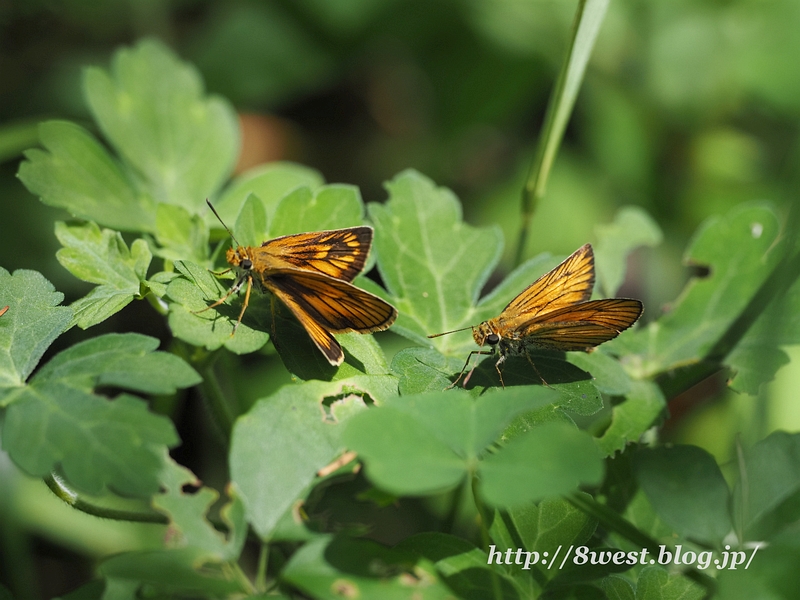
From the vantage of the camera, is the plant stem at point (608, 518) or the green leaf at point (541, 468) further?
the plant stem at point (608, 518)

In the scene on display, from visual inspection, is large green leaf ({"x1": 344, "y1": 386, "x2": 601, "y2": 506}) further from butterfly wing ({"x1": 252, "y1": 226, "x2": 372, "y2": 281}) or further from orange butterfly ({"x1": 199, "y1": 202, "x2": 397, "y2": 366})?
butterfly wing ({"x1": 252, "y1": 226, "x2": 372, "y2": 281})

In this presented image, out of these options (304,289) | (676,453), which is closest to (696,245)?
(676,453)

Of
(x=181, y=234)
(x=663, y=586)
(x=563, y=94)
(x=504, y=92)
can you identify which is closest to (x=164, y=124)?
(x=181, y=234)

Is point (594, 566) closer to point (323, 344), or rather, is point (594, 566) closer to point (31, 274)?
point (323, 344)

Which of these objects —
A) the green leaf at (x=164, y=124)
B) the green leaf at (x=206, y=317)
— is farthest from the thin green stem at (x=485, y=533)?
the green leaf at (x=164, y=124)

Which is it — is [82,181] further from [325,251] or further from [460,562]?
[460,562]

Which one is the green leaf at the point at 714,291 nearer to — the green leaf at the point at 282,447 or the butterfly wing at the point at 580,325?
the butterfly wing at the point at 580,325
